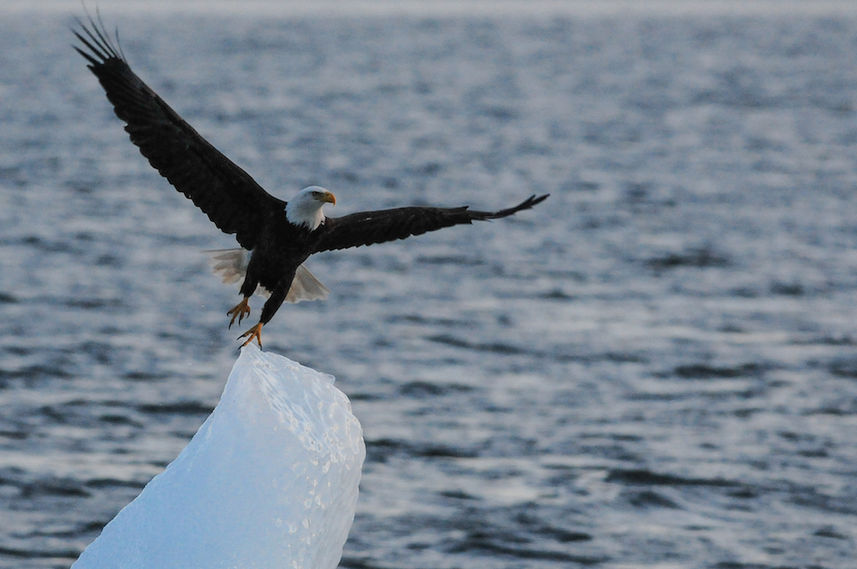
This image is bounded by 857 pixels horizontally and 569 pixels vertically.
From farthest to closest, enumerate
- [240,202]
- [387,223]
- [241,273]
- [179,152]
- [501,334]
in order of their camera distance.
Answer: [501,334]
[241,273]
[387,223]
[240,202]
[179,152]

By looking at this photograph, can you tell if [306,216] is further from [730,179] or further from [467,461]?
[730,179]

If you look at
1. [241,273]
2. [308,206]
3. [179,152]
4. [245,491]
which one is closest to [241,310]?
[241,273]

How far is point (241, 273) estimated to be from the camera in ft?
24.4

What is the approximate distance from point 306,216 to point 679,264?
45.8 ft

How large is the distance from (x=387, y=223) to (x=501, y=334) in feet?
29.4

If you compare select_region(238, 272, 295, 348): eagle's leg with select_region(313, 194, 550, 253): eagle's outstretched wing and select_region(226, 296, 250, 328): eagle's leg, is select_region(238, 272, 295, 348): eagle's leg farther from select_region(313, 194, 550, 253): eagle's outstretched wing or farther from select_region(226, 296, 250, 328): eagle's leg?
select_region(313, 194, 550, 253): eagle's outstretched wing

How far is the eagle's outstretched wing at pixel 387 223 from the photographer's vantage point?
7188mm

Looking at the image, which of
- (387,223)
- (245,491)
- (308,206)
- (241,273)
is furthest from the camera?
(241,273)

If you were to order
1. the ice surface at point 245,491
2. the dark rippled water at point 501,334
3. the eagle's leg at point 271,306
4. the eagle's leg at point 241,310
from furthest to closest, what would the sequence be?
the dark rippled water at point 501,334
the eagle's leg at point 241,310
the eagle's leg at point 271,306
the ice surface at point 245,491

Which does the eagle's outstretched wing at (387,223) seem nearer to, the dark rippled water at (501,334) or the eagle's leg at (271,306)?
the eagle's leg at (271,306)

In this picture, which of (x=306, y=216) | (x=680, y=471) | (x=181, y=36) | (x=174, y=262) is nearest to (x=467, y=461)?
(x=680, y=471)

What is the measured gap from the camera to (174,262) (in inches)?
773

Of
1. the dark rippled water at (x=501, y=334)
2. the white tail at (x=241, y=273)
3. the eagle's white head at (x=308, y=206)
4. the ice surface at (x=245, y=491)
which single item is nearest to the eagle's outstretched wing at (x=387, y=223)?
the eagle's white head at (x=308, y=206)

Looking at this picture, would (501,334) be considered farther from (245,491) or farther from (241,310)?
(245,491)
